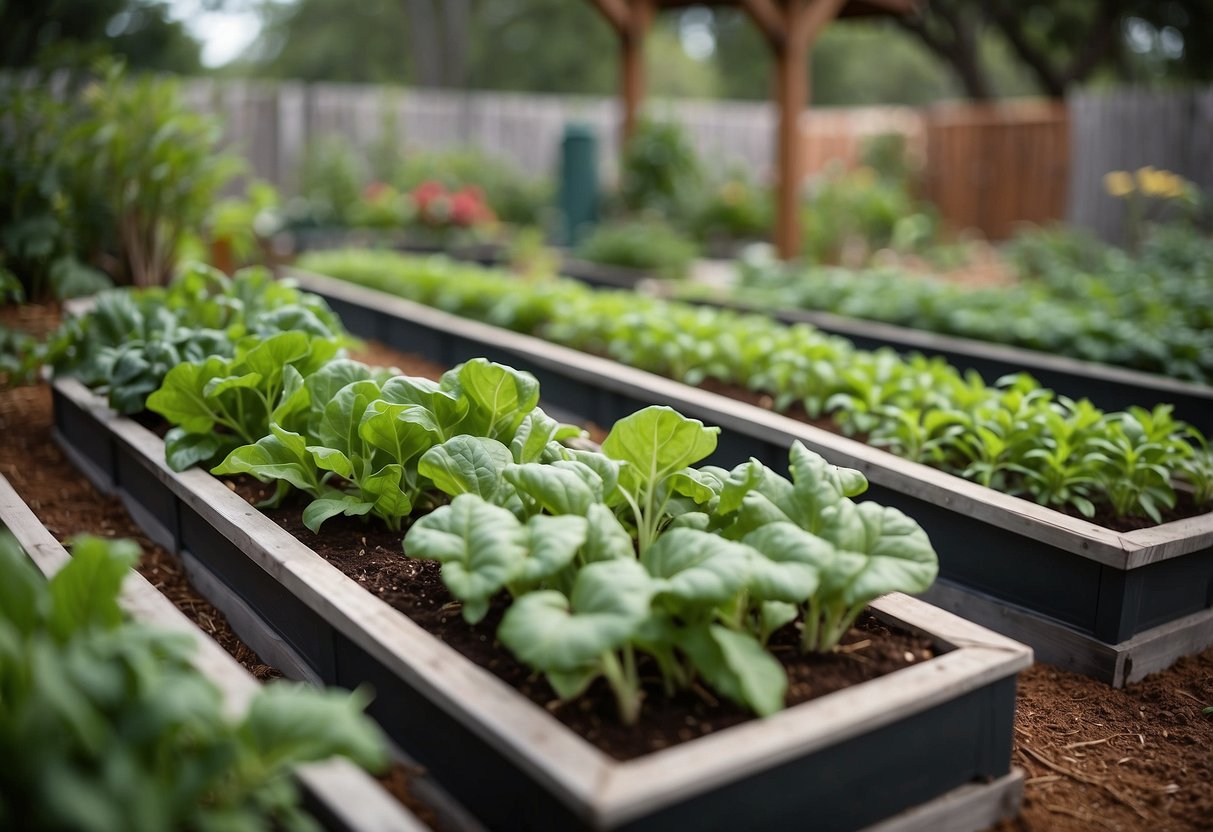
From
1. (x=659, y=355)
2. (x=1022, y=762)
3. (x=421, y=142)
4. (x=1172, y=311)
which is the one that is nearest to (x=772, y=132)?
(x=421, y=142)

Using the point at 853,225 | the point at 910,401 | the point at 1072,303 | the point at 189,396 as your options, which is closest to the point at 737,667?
the point at 189,396

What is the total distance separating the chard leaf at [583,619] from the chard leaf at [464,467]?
47 cm

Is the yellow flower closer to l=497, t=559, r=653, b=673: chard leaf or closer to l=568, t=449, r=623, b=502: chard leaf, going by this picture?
l=568, t=449, r=623, b=502: chard leaf

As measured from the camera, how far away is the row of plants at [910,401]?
296cm

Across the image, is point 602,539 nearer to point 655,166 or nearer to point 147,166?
point 147,166

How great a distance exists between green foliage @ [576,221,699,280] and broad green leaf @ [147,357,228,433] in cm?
546

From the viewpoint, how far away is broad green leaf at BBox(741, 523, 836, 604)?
1710 mm

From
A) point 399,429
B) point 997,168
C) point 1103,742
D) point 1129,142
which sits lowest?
point 1103,742

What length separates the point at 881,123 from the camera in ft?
51.4

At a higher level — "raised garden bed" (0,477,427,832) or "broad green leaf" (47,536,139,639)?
"broad green leaf" (47,536,139,639)

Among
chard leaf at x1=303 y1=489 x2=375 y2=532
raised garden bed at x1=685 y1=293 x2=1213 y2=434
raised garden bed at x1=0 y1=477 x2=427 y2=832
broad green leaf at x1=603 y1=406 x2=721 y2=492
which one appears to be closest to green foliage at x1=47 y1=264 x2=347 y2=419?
chard leaf at x1=303 y1=489 x2=375 y2=532

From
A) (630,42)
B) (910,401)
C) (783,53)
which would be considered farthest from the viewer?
(630,42)

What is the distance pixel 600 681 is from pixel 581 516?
0.31 m

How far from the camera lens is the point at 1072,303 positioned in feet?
20.6
